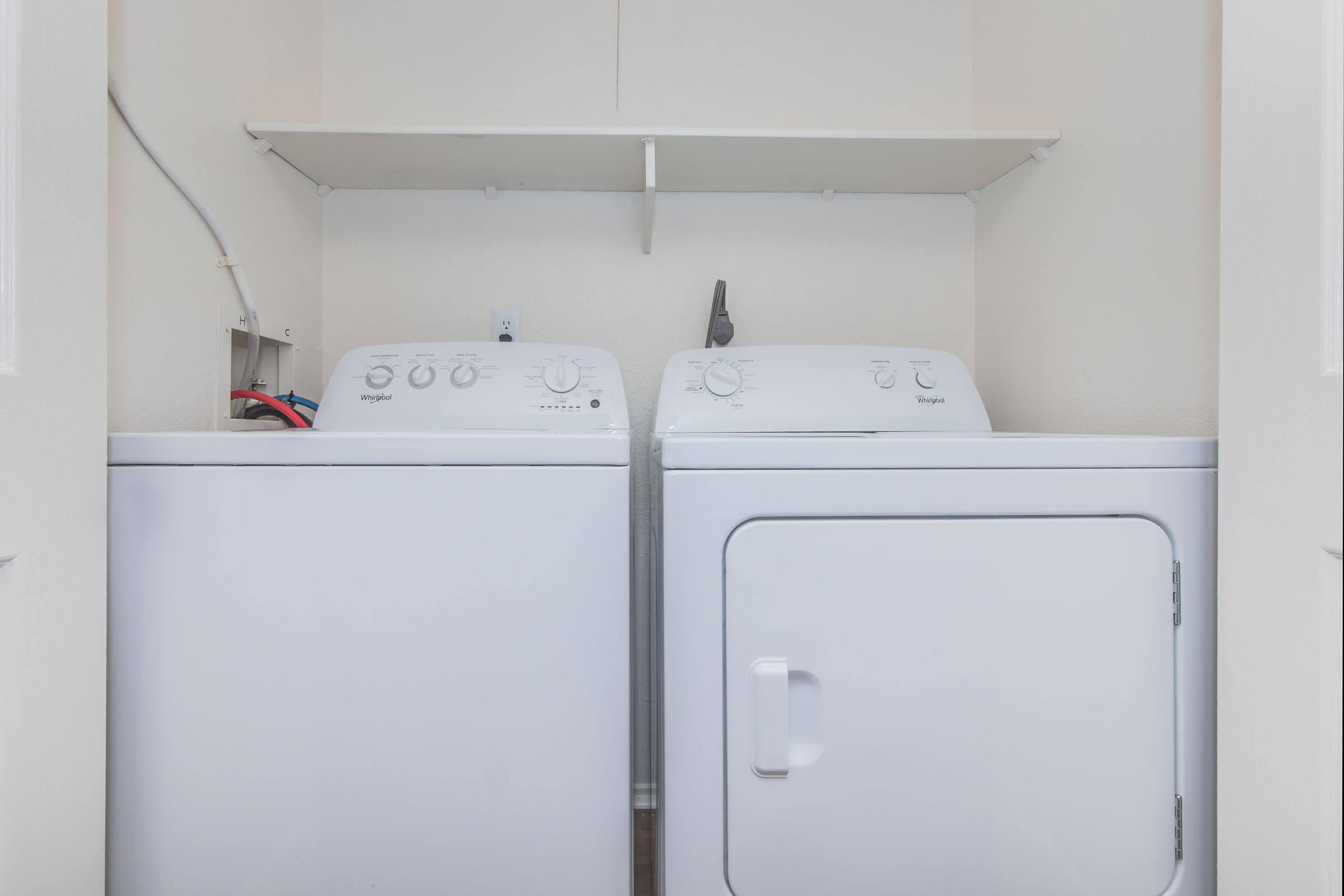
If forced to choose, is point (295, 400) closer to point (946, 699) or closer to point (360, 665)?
point (360, 665)

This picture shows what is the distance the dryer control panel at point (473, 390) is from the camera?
105 centimetres

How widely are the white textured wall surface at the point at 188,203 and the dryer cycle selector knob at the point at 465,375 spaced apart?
1.21ft

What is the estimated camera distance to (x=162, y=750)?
70 cm

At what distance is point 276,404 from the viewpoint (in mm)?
977

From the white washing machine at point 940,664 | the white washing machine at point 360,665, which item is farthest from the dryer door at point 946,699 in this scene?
the white washing machine at point 360,665

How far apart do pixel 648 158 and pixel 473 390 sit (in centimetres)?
53

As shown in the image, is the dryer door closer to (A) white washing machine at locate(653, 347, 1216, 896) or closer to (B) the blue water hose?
(A) white washing machine at locate(653, 347, 1216, 896)

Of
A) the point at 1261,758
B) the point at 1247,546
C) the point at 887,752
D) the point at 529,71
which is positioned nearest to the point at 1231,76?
the point at 1247,546

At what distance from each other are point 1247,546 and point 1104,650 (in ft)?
0.57

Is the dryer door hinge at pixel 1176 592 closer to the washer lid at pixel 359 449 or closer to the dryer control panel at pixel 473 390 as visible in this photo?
the washer lid at pixel 359 449

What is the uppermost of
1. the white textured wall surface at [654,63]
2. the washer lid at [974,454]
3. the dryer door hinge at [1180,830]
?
the white textured wall surface at [654,63]

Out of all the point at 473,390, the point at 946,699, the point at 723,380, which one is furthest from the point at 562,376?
the point at 946,699

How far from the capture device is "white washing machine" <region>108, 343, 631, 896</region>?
27.5 inches

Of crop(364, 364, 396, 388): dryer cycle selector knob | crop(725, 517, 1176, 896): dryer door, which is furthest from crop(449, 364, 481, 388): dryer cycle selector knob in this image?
crop(725, 517, 1176, 896): dryer door
